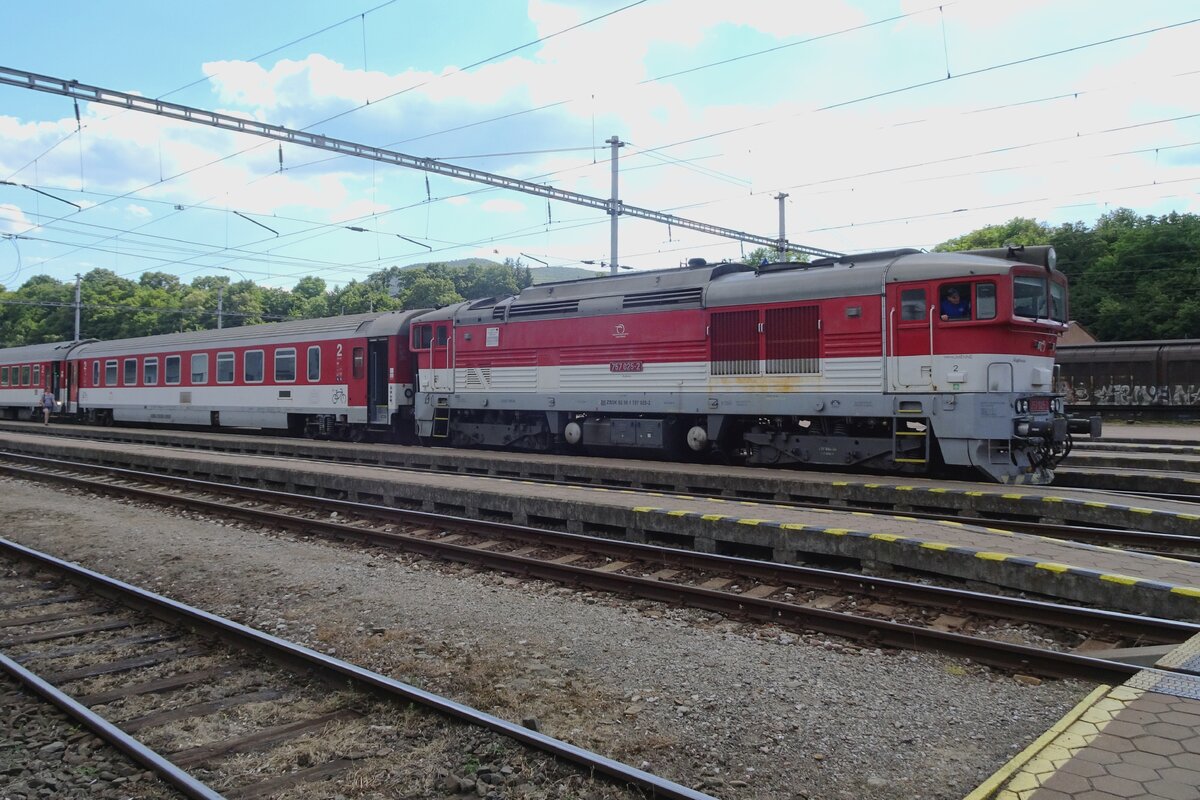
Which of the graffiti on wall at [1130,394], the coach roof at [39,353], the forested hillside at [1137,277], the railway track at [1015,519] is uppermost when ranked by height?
the forested hillside at [1137,277]

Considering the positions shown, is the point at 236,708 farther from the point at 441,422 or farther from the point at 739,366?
the point at 441,422

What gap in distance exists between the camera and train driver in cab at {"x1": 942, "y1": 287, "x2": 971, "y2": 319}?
1312cm

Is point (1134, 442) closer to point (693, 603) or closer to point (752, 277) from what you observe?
point (752, 277)

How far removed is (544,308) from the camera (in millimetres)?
19016

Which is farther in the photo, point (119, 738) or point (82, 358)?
point (82, 358)

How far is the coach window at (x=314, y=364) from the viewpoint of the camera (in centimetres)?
2482

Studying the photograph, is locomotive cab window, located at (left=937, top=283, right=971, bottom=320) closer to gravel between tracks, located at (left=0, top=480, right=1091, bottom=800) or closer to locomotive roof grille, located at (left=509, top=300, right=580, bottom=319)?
locomotive roof grille, located at (left=509, top=300, right=580, bottom=319)

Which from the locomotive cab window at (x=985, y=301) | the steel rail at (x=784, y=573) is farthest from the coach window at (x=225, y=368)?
the locomotive cab window at (x=985, y=301)

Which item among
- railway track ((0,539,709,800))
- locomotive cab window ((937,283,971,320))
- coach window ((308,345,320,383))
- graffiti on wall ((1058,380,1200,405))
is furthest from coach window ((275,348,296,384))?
graffiti on wall ((1058,380,1200,405))

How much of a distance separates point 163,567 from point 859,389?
36.0 feet

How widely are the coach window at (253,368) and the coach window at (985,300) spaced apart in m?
22.0

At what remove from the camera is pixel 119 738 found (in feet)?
16.0

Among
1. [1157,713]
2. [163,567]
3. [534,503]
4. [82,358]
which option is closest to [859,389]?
[534,503]

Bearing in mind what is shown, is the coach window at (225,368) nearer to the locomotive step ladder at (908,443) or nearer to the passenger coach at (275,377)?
the passenger coach at (275,377)
